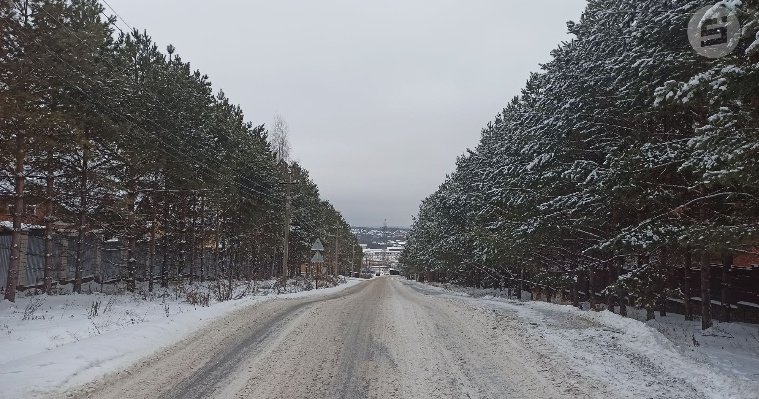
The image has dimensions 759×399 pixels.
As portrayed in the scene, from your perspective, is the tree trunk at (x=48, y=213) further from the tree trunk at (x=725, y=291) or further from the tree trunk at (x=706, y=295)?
the tree trunk at (x=725, y=291)

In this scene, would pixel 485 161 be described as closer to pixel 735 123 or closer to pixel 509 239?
pixel 509 239

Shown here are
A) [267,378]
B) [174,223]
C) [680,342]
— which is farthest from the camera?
[174,223]

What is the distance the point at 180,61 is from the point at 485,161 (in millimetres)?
19036

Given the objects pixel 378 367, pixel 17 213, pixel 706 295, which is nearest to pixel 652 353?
pixel 378 367

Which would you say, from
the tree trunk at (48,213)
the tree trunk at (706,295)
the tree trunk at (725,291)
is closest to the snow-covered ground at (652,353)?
the tree trunk at (706,295)

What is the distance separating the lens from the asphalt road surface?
5637 millimetres

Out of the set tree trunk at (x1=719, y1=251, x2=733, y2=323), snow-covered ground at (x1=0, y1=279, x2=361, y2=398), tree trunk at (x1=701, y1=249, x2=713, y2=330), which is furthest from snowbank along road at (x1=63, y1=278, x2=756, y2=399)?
tree trunk at (x1=719, y1=251, x2=733, y2=323)

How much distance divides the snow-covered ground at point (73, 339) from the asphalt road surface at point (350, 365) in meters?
0.39

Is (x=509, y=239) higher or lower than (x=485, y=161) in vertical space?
lower

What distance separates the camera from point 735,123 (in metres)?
7.21

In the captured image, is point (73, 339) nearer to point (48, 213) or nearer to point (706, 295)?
point (48, 213)

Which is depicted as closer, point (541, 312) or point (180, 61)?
point (541, 312)

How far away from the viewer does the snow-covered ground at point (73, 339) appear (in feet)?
18.6

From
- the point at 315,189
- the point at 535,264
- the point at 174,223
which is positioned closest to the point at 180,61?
the point at 174,223
